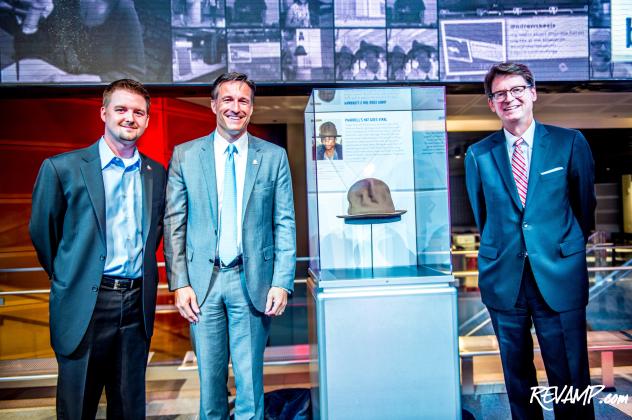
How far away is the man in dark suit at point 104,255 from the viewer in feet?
5.49

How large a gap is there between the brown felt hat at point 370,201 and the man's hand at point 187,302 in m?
0.87

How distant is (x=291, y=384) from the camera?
10.6 ft

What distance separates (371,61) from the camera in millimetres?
2809

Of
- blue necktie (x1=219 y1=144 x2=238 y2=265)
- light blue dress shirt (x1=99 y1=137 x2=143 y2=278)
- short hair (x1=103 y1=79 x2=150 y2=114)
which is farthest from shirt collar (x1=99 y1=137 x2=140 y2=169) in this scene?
blue necktie (x1=219 y1=144 x2=238 y2=265)

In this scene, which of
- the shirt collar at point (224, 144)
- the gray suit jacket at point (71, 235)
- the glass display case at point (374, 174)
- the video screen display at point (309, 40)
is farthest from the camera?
the video screen display at point (309, 40)

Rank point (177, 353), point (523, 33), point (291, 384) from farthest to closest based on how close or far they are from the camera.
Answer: point (177, 353) < point (291, 384) < point (523, 33)

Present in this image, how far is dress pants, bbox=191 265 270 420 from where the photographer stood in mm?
1784

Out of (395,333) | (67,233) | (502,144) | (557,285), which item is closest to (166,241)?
(67,233)

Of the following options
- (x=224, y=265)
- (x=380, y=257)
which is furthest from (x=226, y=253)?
(x=380, y=257)

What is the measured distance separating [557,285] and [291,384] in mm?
2135

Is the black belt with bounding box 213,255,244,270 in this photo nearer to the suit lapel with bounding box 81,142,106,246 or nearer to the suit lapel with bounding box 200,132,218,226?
the suit lapel with bounding box 200,132,218,226

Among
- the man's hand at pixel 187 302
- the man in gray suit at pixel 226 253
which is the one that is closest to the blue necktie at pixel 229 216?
the man in gray suit at pixel 226 253

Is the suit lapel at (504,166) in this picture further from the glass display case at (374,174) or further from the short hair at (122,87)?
the short hair at (122,87)

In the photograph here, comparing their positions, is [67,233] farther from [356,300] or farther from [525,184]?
[525,184]
